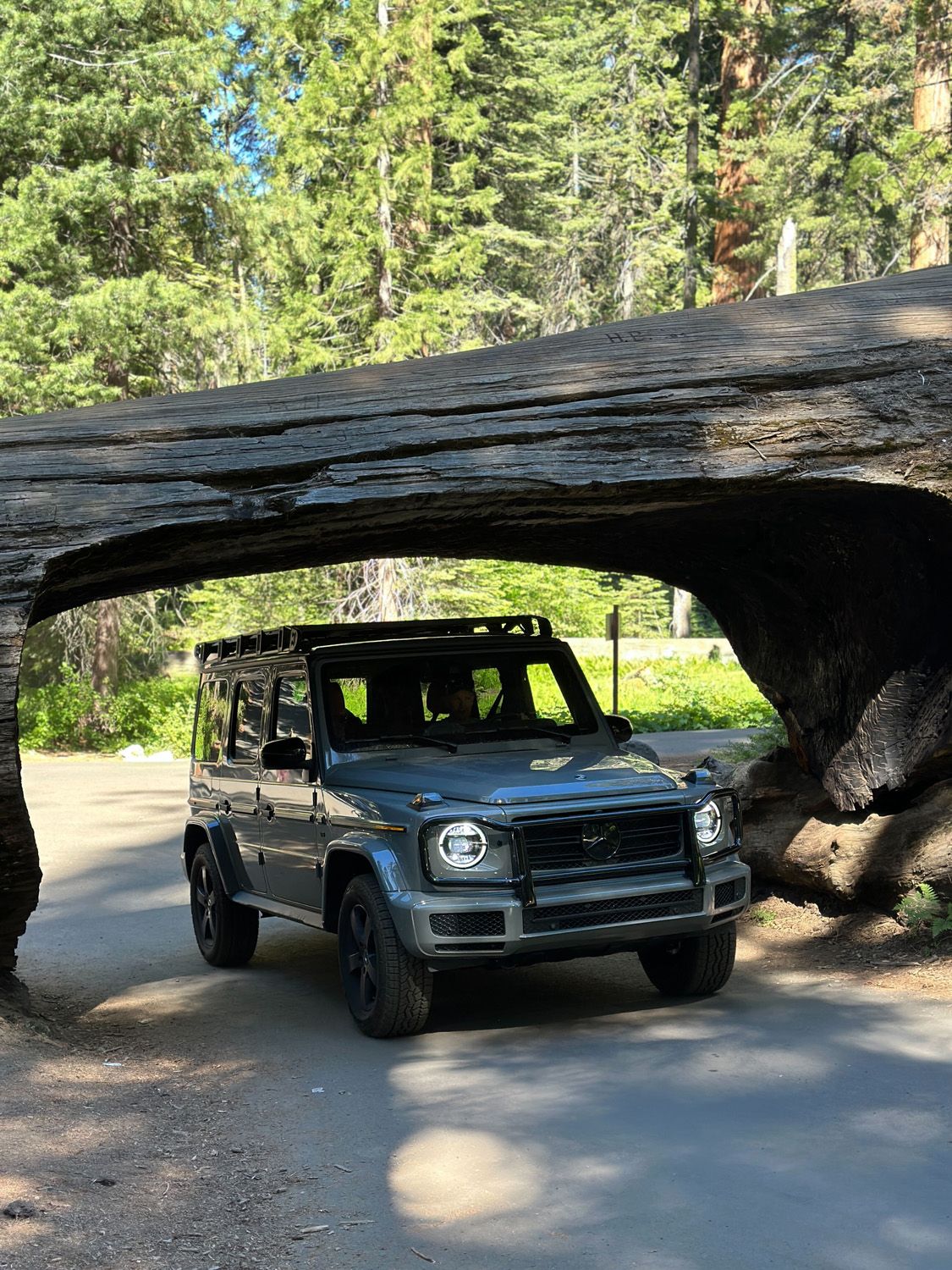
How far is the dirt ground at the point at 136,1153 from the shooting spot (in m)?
4.49

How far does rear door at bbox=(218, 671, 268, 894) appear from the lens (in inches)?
366

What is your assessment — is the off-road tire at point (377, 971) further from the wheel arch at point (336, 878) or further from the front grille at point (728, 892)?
the front grille at point (728, 892)

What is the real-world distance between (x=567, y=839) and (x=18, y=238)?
21196mm

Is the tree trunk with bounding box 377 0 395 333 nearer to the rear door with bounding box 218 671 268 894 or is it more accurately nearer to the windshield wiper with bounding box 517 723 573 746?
the rear door with bounding box 218 671 268 894

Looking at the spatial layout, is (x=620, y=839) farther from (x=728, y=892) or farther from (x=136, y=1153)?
(x=136, y=1153)

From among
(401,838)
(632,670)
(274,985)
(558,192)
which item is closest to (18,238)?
(632,670)

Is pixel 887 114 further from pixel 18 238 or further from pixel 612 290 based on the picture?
pixel 18 238

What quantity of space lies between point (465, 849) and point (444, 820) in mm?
179

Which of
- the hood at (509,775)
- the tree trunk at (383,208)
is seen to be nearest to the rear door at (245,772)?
the hood at (509,775)

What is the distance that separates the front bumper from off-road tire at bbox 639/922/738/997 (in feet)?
1.60

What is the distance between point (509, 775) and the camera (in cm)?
739

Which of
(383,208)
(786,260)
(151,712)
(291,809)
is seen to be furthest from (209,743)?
(383,208)

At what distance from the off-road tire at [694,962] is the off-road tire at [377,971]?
1319mm

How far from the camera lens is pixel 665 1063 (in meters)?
6.57
